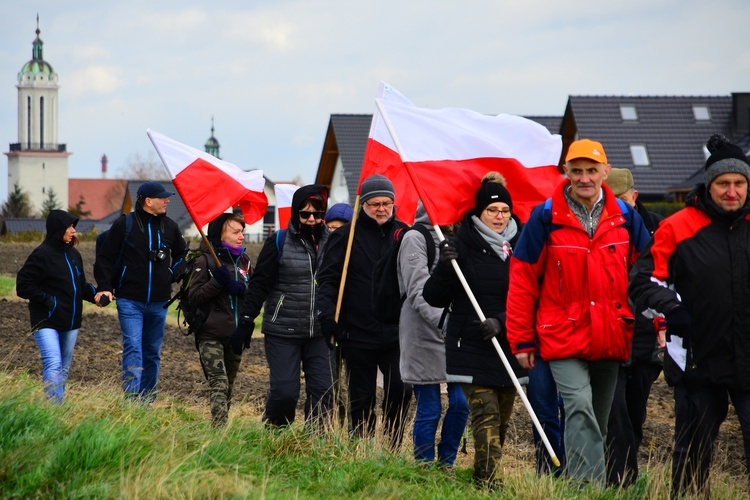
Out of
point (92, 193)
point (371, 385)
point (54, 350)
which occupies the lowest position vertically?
point (371, 385)

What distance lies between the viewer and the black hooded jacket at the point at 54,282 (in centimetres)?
940

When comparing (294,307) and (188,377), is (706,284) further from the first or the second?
(188,377)

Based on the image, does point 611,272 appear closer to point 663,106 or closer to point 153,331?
point 153,331

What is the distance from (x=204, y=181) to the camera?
10.0 m

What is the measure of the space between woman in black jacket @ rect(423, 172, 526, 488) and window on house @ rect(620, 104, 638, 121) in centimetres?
4725

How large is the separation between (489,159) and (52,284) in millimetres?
3880

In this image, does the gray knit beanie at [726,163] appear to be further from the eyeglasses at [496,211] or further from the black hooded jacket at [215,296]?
the black hooded jacket at [215,296]

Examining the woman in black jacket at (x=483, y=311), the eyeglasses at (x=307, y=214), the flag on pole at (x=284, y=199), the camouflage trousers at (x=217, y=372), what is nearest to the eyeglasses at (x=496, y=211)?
the woman in black jacket at (x=483, y=311)

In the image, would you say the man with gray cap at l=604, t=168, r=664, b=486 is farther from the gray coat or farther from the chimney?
the chimney

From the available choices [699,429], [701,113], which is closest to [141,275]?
[699,429]

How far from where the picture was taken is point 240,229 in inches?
375

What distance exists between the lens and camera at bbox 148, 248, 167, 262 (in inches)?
399

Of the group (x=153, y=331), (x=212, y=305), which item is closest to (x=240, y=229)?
(x=212, y=305)

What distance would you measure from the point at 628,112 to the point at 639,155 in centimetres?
260
